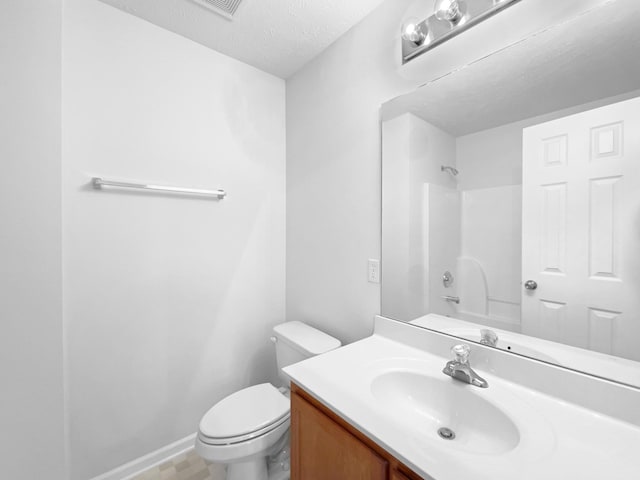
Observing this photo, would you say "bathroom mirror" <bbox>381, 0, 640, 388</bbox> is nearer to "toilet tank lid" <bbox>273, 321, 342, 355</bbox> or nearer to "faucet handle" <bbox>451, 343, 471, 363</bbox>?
"faucet handle" <bbox>451, 343, 471, 363</bbox>

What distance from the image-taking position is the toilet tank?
137 centimetres

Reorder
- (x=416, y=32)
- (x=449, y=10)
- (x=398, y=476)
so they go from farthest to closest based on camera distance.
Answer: (x=416, y=32) < (x=449, y=10) < (x=398, y=476)

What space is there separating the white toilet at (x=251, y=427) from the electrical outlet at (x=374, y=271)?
39cm

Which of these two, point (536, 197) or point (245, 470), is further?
point (245, 470)

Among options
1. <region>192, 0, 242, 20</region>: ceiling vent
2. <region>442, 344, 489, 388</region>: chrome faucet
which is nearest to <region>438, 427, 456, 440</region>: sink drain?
<region>442, 344, 489, 388</region>: chrome faucet

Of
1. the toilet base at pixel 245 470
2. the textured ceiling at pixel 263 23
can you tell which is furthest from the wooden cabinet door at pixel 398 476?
the textured ceiling at pixel 263 23

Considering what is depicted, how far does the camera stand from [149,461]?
56.2 inches

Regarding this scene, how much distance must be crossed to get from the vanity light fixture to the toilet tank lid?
1382 millimetres

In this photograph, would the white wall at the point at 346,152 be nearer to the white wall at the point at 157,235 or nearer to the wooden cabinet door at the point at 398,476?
the white wall at the point at 157,235

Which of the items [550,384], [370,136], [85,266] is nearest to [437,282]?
[550,384]

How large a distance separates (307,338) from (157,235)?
982mm

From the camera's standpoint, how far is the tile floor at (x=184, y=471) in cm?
139

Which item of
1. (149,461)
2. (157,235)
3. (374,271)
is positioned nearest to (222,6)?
(157,235)

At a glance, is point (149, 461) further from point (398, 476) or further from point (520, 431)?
point (520, 431)
